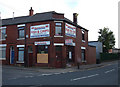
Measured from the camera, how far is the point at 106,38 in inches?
2384

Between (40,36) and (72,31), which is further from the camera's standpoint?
(72,31)

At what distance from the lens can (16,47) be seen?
26031 millimetres

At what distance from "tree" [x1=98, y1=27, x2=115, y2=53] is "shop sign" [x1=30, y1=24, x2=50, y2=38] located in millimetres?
40491

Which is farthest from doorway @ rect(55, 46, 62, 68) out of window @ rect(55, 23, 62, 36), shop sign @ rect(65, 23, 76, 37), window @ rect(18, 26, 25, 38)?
window @ rect(18, 26, 25, 38)

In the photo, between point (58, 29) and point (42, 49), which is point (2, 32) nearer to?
point (42, 49)

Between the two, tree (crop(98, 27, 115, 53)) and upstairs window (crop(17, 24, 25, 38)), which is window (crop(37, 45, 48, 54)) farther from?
tree (crop(98, 27, 115, 53))

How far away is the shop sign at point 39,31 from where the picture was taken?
77.6 ft

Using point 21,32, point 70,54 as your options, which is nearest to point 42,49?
point 70,54

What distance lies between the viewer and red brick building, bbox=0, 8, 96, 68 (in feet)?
76.0

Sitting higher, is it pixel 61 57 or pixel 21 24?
pixel 21 24

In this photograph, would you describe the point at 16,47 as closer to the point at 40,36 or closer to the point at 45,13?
the point at 40,36

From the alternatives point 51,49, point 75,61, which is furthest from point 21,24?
point 75,61

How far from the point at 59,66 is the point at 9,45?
1003 cm

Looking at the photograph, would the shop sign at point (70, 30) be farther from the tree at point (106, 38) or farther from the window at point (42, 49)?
the tree at point (106, 38)
